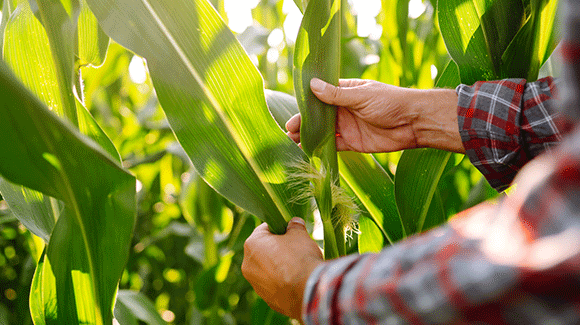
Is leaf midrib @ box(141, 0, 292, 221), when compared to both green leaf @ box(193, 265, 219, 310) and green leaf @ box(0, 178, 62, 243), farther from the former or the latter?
green leaf @ box(193, 265, 219, 310)

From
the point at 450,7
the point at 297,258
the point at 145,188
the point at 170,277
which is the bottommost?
the point at 170,277

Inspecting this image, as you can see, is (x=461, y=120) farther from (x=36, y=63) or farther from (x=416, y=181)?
(x=36, y=63)

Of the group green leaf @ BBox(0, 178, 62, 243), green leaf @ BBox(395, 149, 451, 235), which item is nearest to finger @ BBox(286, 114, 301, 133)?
green leaf @ BBox(395, 149, 451, 235)

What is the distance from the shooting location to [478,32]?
24.3 inches

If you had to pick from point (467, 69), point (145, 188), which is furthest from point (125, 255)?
point (145, 188)

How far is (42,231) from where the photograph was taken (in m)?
0.61

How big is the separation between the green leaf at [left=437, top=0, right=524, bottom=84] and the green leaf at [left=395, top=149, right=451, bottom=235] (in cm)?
16

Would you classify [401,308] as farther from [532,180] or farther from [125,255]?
[125,255]

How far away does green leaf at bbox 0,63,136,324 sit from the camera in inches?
14.7

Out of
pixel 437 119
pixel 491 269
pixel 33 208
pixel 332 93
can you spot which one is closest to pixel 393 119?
pixel 437 119

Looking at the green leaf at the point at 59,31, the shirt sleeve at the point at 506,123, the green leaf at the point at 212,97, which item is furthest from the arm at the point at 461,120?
the green leaf at the point at 59,31

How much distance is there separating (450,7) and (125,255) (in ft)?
2.07

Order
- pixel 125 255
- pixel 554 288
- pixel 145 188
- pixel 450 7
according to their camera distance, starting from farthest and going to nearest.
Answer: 1. pixel 145 188
2. pixel 450 7
3. pixel 125 255
4. pixel 554 288

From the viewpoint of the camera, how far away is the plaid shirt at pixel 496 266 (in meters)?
0.19
